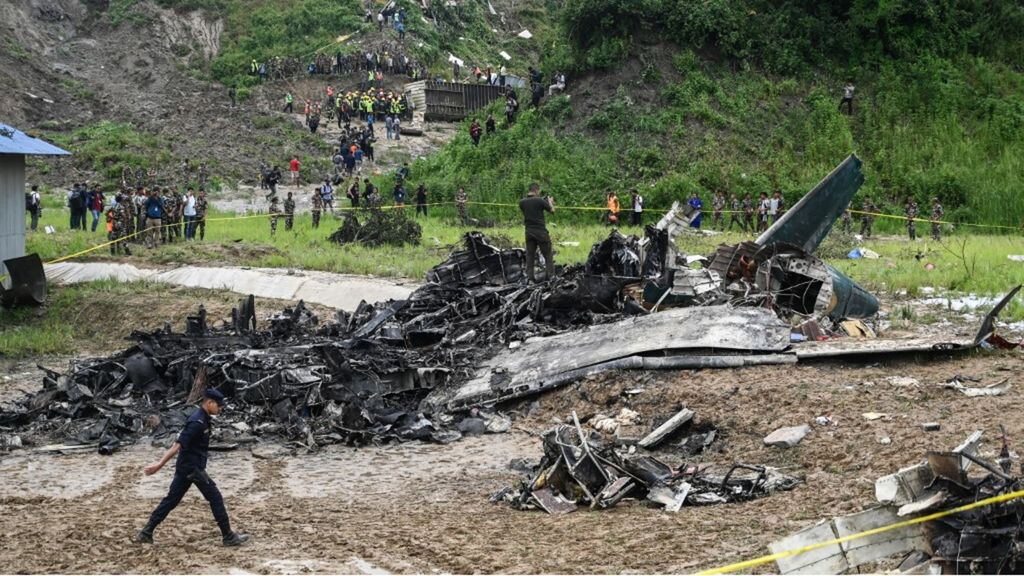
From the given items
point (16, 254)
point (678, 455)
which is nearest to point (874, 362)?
point (678, 455)

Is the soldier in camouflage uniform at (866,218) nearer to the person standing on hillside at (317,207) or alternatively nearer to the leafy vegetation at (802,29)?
the leafy vegetation at (802,29)

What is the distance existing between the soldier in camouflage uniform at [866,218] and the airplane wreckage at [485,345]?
1287 cm

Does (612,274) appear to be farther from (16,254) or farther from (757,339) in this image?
(16,254)

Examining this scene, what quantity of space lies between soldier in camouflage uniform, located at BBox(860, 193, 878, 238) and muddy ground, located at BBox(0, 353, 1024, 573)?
17.4 m

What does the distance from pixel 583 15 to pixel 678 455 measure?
27.3 m

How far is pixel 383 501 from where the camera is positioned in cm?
1113

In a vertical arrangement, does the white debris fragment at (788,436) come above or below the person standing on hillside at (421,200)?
below

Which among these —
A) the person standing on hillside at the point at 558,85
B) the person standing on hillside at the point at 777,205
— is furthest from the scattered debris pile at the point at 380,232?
the person standing on hillside at the point at 558,85

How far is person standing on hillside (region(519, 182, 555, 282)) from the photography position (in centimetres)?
1719

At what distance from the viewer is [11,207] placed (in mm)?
25062

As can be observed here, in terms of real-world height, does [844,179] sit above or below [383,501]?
above

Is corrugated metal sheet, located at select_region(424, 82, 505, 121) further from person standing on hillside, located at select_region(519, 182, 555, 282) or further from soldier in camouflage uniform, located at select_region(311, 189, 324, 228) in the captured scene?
person standing on hillside, located at select_region(519, 182, 555, 282)

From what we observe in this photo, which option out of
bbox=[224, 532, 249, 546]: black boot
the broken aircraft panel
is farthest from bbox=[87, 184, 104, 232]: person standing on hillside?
bbox=[224, 532, 249, 546]: black boot

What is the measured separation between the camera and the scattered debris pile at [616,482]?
393 inches
